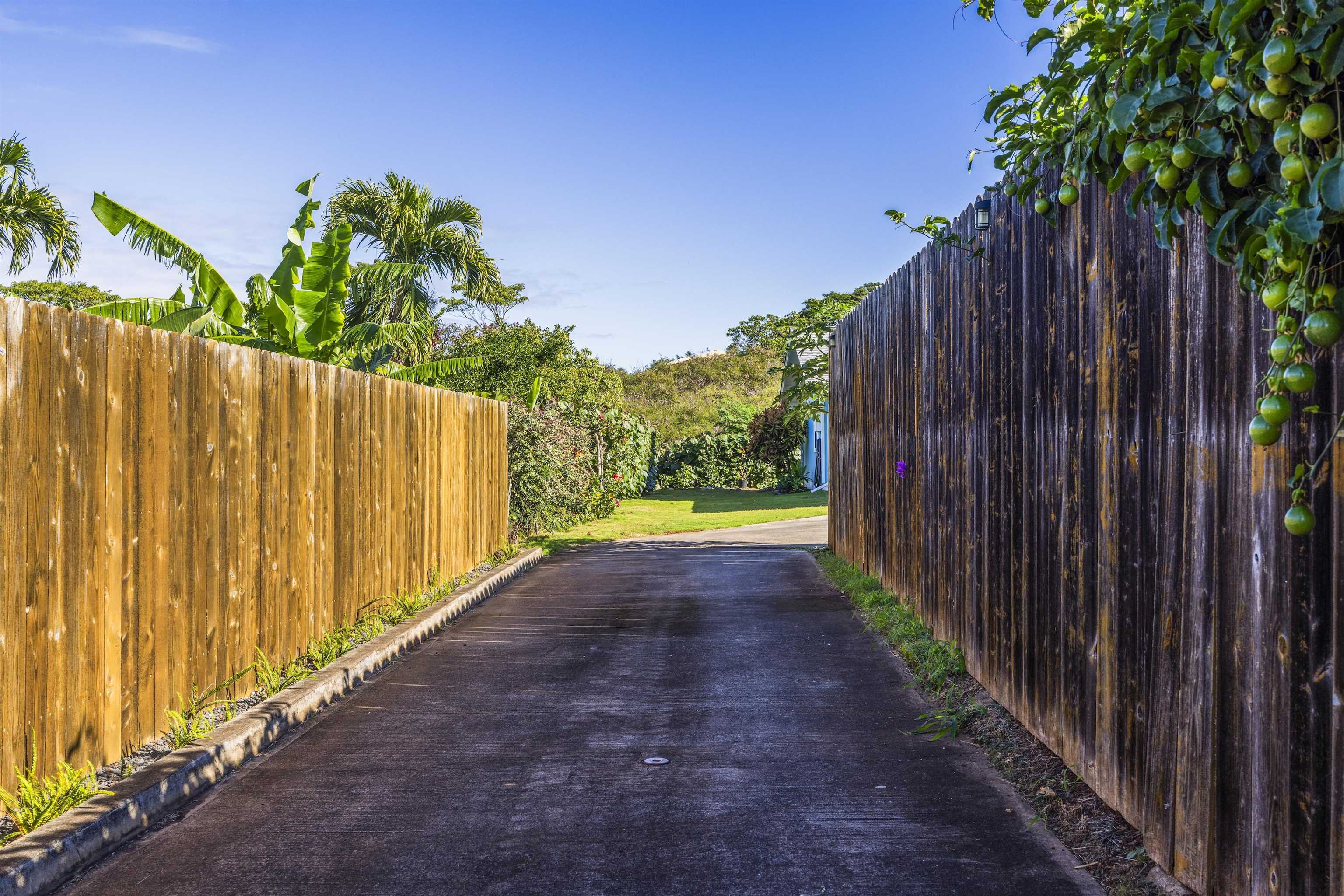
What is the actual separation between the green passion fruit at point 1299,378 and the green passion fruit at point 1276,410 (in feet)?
0.12

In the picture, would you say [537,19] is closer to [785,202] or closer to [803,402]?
[803,402]

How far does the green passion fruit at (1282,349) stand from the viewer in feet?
7.04

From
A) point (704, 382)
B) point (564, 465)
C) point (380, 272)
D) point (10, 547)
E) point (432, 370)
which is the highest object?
point (704, 382)

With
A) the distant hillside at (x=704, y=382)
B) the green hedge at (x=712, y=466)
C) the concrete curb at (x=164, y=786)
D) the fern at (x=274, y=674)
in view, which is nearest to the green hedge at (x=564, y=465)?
the green hedge at (x=712, y=466)

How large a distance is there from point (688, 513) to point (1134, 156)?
19.9 metres

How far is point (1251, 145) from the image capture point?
2.55 metres

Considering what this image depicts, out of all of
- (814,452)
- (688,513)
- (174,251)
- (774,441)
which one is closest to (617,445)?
(688,513)

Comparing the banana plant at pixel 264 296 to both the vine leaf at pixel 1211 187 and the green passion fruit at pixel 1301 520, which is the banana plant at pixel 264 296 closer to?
the vine leaf at pixel 1211 187

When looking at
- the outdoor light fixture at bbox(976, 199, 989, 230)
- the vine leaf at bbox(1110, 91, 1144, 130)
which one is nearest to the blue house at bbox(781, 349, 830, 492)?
the outdoor light fixture at bbox(976, 199, 989, 230)

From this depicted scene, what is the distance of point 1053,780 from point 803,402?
49.0 feet

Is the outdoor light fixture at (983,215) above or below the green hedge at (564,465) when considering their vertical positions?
above

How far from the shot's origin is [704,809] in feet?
13.4

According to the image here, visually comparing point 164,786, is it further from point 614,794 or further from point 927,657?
point 927,657

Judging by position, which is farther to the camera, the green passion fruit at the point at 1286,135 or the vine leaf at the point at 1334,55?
the green passion fruit at the point at 1286,135
